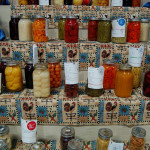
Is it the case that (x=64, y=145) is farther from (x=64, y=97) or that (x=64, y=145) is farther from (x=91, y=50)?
(x=91, y=50)

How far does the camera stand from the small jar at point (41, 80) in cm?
108

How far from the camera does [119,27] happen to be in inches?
50.2

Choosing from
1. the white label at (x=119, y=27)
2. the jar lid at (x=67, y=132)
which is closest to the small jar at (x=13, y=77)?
the jar lid at (x=67, y=132)

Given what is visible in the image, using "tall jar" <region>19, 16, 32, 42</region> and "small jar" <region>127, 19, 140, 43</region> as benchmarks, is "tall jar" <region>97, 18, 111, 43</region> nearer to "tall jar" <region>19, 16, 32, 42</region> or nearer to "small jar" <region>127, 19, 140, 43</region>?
"small jar" <region>127, 19, 140, 43</region>

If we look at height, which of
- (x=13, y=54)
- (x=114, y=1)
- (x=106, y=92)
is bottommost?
(x=106, y=92)

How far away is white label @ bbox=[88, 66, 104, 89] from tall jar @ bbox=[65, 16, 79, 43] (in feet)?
1.01

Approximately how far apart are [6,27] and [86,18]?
0.66 meters

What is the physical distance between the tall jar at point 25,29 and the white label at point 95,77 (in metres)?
0.55

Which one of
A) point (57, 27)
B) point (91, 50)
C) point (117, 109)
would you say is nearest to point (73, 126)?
point (117, 109)

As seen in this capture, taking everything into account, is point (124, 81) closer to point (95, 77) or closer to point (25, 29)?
point (95, 77)

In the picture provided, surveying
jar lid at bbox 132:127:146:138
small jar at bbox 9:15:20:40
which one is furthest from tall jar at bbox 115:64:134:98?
small jar at bbox 9:15:20:40

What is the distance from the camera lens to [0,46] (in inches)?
52.2

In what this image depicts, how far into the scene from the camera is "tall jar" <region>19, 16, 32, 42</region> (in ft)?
4.37

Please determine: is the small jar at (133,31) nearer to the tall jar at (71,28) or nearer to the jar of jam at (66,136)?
the tall jar at (71,28)
